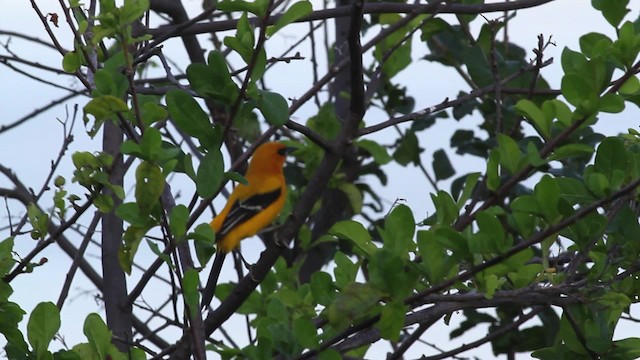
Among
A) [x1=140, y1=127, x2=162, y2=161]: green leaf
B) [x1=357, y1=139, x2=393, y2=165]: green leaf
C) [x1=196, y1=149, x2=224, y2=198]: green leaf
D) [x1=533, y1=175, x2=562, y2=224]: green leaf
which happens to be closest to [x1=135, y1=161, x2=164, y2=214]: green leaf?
[x1=140, y1=127, x2=162, y2=161]: green leaf

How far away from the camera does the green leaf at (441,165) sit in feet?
20.1

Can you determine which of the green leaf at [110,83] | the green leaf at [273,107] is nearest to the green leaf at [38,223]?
the green leaf at [110,83]

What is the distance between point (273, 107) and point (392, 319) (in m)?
0.70

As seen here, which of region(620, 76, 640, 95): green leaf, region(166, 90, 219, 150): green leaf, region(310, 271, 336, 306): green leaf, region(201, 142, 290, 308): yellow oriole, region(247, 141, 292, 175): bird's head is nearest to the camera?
region(166, 90, 219, 150): green leaf

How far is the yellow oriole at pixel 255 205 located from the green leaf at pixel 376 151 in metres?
1.03

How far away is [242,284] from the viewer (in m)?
3.99

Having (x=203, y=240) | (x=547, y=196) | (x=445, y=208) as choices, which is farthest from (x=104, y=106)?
(x=547, y=196)

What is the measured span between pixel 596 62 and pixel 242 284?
169 centimetres

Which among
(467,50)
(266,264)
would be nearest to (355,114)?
(266,264)

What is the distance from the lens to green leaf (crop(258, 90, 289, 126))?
114 inches

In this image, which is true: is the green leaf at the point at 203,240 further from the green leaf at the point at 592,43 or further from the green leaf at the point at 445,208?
the green leaf at the point at 592,43

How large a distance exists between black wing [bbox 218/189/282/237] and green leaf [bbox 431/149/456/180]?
965 millimetres

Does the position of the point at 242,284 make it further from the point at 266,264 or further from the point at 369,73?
the point at 369,73

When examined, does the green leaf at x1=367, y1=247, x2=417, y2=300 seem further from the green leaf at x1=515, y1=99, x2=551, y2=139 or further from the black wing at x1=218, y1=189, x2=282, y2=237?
the black wing at x1=218, y1=189, x2=282, y2=237
